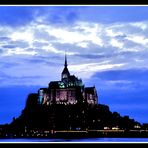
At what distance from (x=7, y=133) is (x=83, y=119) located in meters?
0.94

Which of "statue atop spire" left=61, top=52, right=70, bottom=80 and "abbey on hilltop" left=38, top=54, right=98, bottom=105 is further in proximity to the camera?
"abbey on hilltop" left=38, top=54, right=98, bottom=105

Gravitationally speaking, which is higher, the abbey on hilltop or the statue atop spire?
the statue atop spire

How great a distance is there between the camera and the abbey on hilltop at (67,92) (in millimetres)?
5027

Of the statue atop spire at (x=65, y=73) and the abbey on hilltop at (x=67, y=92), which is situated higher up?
the statue atop spire at (x=65, y=73)

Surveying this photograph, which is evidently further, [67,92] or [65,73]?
[67,92]

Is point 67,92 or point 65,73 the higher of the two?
point 65,73

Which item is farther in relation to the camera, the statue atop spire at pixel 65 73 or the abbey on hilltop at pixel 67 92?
the abbey on hilltop at pixel 67 92

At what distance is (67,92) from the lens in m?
5.49

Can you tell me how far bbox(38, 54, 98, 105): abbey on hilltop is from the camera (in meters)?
5.03

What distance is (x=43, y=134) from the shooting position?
5434 millimetres
